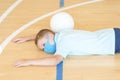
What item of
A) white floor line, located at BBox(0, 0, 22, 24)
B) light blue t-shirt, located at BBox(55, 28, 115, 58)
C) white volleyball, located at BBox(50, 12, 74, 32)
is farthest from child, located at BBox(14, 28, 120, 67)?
white floor line, located at BBox(0, 0, 22, 24)

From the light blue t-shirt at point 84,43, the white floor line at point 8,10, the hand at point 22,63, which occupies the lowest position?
the hand at point 22,63

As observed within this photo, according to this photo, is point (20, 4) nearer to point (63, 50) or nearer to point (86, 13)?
point (86, 13)

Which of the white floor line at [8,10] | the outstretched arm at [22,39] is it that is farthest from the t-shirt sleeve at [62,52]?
the white floor line at [8,10]

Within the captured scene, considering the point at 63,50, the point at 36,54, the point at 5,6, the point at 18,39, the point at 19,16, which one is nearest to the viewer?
the point at 63,50

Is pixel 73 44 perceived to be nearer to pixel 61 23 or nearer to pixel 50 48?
pixel 50 48

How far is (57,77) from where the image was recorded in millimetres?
1971

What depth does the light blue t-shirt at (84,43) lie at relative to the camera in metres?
2.11

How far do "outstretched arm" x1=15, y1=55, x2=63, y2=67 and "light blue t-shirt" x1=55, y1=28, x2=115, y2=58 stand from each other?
0.04 metres

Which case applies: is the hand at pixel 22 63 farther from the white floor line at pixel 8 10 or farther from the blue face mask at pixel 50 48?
the white floor line at pixel 8 10

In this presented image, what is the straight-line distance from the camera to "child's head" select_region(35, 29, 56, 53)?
215 centimetres

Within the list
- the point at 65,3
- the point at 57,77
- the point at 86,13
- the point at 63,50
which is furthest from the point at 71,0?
the point at 57,77

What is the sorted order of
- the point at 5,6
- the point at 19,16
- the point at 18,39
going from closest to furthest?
the point at 18,39, the point at 19,16, the point at 5,6

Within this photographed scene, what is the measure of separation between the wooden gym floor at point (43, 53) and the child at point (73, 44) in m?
0.05

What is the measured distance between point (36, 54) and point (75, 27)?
57 centimetres
